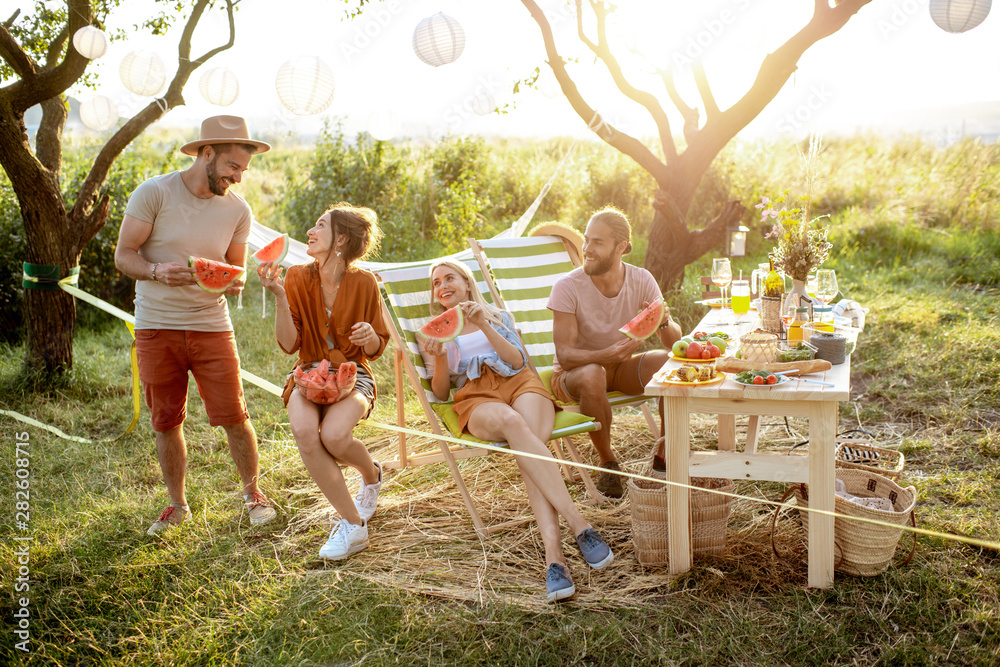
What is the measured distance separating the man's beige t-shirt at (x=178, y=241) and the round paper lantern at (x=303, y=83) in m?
1.50

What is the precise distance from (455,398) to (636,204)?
802 centimetres

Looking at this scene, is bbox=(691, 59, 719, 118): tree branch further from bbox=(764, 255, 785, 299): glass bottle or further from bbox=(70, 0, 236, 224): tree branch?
bbox=(70, 0, 236, 224): tree branch

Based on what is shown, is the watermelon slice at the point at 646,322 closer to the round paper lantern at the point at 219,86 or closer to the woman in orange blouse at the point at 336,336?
the woman in orange blouse at the point at 336,336

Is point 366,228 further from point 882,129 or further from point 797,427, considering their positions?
point 882,129

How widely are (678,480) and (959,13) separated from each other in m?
3.31

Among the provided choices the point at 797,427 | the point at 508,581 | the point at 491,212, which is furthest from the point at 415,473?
the point at 491,212

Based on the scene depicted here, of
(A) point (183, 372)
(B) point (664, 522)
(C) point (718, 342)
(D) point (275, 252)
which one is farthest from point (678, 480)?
(A) point (183, 372)

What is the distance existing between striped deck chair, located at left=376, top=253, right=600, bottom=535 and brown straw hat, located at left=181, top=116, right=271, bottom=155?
981 mm

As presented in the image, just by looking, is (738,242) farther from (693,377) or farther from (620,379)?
(693,377)

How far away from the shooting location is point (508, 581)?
3025 millimetres

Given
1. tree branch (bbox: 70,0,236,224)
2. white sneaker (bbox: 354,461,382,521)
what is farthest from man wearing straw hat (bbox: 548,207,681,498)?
tree branch (bbox: 70,0,236,224)

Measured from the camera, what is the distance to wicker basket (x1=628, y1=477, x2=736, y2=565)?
2.98 meters

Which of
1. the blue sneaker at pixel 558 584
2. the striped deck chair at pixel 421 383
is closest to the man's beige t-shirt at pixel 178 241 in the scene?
the striped deck chair at pixel 421 383

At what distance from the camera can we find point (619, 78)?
21.1 feet
